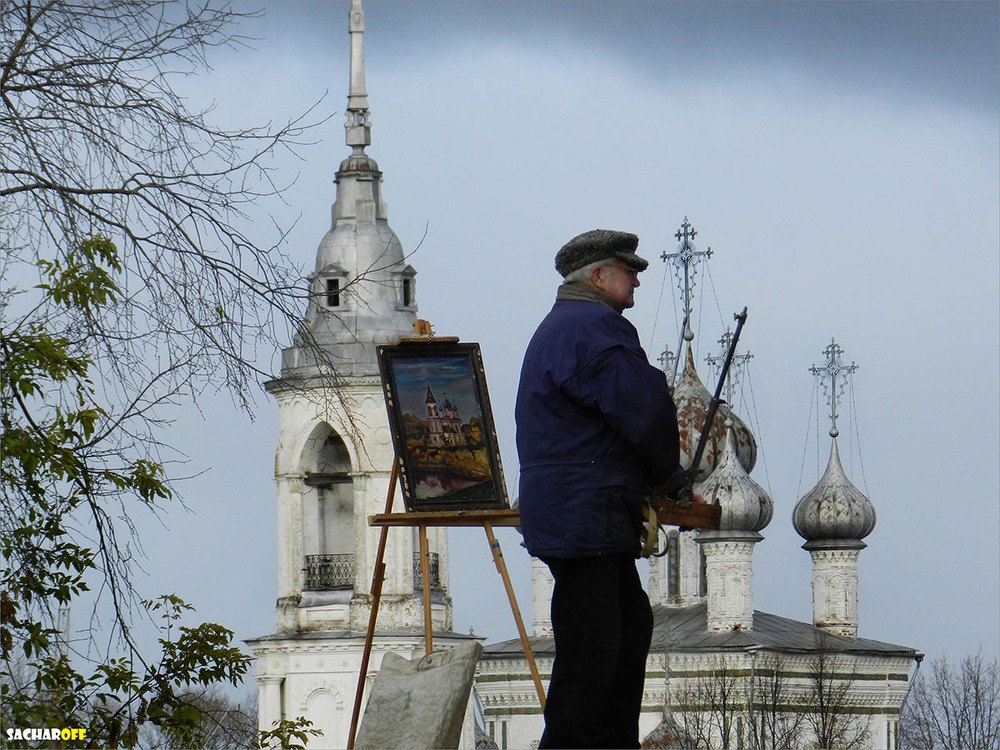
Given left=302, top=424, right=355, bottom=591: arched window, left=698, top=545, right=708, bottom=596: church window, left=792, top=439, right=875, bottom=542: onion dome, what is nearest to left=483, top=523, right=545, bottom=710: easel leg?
left=302, top=424, right=355, bottom=591: arched window

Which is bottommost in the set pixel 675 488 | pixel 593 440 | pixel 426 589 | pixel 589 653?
pixel 589 653

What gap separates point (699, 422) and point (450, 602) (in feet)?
23.3

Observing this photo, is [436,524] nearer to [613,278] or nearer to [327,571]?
[613,278]

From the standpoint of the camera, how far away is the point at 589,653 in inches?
364

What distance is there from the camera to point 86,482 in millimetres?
11938

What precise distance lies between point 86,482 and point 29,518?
35 centimetres

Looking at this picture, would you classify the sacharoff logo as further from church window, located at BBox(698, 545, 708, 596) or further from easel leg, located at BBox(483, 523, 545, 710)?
church window, located at BBox(698, 545, 708, 596)

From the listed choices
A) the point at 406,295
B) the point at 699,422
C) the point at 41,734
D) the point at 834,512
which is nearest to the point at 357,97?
the point at 406,295

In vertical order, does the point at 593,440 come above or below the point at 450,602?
above

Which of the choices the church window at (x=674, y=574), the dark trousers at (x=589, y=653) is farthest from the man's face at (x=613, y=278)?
the church window at (x=674, y=574)

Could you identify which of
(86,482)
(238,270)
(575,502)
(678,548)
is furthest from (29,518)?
(678,548)

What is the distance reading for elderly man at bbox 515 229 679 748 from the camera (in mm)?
9180

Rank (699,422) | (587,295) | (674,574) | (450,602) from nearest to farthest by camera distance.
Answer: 1. (587,295)
2. (699,422)
3. (450,602)
4. (674,574)

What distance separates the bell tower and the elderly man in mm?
46439
